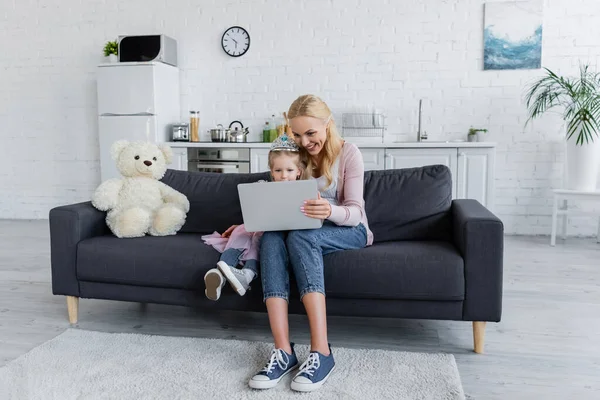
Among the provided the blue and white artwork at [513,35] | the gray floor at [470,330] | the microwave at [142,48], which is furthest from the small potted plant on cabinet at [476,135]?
the microwave at [142,48]

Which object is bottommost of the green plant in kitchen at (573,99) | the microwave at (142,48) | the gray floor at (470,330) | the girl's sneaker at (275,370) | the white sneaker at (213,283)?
the gray floor at (470,330)

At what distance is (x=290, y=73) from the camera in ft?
16.7

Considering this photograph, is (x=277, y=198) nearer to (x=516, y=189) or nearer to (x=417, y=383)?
(x=417, y=383)

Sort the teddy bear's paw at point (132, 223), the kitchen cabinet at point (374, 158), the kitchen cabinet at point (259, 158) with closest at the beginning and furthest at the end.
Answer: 1. the teddy bear's paw at point (132, 223)
2. the kitchen cabinet at point (374, 158)
3. the kitchen cabinet at point (259, 158)

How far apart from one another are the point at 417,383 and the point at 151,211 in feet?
4.91

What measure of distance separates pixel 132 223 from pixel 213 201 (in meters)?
0.43

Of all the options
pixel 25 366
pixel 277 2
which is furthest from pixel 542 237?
pixel 25 366

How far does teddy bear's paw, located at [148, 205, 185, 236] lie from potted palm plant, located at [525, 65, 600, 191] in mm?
3213

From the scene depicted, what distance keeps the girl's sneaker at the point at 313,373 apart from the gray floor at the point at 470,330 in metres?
0.40

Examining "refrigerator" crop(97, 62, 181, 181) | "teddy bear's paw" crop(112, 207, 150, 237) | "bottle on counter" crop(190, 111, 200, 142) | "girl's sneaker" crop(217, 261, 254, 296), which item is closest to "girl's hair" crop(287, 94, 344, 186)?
"girl's sneaker" crop(217, 261, 254, 296)

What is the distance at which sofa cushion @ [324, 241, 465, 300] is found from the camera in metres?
2.03

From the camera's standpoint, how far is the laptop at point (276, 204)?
1.92 metres

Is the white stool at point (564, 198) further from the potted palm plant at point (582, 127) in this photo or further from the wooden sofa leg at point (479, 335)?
the wooden sofa leg at point (479, 335)

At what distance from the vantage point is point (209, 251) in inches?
87.5
